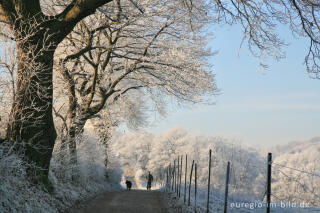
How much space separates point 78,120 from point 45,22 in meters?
6.06

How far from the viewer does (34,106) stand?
9047 mm

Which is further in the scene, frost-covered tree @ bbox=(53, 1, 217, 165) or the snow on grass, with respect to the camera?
frost-covered tree @ bbox=(53, 1, 217, 165)

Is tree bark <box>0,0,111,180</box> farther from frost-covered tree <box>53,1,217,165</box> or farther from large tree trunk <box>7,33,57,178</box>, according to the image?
frost-covered tree <box>53,1,217,165</box>

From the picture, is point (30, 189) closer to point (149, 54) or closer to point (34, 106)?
point (34, 106)

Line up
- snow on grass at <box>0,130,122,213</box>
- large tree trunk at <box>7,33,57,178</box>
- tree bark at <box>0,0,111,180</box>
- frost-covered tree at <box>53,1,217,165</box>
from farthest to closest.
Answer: frost-covered tree at <box>53,1,217,165</box>, tree bark at <box>0,0,111,180</box>, large tree trunk at <box>7,33,57,178</box>, snow on grass at <box>0,130,122,213</box>

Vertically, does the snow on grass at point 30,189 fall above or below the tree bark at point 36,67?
below

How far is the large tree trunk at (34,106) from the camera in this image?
8.58 m

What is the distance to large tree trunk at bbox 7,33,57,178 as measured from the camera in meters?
8.58

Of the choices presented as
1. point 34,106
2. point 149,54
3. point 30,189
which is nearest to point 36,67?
point 34,106

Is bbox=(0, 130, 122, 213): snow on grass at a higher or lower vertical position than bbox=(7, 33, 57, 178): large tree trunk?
lower

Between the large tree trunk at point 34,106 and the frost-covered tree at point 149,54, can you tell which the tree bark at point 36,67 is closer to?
the large tree trunk at point 34,106

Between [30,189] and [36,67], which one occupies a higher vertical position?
[36,67]

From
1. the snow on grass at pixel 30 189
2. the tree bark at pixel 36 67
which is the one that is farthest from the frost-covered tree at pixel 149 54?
the tree bark at pixel 36 67

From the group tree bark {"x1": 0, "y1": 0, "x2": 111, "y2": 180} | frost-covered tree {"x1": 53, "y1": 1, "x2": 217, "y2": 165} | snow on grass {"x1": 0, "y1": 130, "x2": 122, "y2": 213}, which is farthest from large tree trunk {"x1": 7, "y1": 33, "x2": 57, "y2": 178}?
frost-covered tree {"x1": 53, "y1": 1, "x2": 217, "y2": 165}
